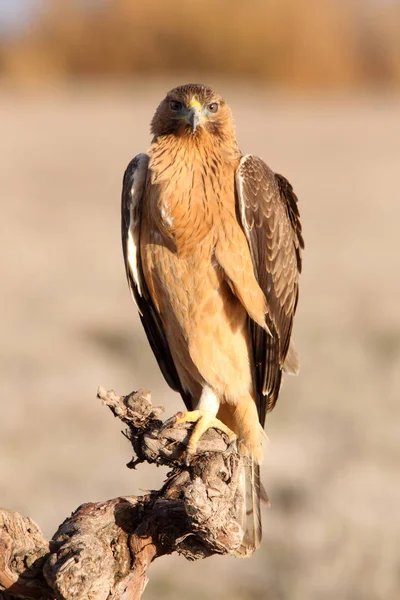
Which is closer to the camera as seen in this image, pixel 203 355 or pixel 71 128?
pixel 203 355

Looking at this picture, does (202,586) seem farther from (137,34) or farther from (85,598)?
(137,34)

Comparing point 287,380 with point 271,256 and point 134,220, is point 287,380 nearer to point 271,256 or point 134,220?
point 271,256

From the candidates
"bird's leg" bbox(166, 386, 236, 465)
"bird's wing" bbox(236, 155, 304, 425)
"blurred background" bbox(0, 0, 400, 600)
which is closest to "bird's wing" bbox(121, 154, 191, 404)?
"bird's wing" bbox(236, 155, 304, 425)

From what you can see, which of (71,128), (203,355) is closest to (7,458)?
(203,355)

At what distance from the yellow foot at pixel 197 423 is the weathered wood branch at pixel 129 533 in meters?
0.10

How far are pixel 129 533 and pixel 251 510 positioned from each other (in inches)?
57.2

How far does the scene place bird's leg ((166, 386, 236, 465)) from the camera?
5742 millimetres

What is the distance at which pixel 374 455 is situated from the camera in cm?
1248

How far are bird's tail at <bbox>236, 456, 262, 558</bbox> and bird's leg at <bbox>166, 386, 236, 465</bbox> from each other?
1.08 ft

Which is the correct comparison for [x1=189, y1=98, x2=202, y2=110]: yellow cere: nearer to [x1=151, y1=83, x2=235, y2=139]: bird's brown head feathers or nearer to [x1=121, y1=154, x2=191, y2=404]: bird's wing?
[x1=151, y1=83, x2=235, y2=139]: bird's brown head feathers

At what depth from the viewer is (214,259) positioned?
20.6 ft

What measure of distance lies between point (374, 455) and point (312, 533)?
5.98 feet

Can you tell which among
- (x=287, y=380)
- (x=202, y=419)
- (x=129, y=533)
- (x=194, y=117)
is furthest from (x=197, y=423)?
(x=287, y=380)

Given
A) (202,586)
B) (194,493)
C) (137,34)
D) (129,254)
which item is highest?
(137,34)
